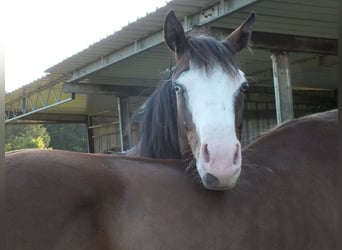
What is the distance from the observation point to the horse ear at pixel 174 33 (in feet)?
9.30

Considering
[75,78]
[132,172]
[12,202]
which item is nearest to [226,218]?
[132,172]

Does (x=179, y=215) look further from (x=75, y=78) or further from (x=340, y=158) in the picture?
(x=75, y=78)

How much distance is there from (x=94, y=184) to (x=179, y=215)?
1.29 ft

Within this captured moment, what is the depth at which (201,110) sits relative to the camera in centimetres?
243

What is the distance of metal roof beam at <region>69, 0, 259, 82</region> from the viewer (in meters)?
6.18

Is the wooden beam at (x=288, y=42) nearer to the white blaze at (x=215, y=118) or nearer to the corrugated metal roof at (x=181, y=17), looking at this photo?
the corrugated metal roof at (x=181, y=17)

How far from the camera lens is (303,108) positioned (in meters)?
15.0

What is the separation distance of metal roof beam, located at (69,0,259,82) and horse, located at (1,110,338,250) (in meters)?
3.89

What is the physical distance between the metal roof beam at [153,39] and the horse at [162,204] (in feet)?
12.8

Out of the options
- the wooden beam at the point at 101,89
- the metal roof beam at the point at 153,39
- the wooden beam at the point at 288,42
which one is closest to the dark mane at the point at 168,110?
the metal roof beam at the point at 153,39

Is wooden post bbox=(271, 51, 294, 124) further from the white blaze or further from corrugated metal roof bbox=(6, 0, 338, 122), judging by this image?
the white blaze

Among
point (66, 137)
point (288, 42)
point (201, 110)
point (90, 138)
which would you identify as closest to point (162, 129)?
point (201, 110)

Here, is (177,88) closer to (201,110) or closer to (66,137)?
(201,110)

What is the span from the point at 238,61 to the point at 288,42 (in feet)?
9.52
